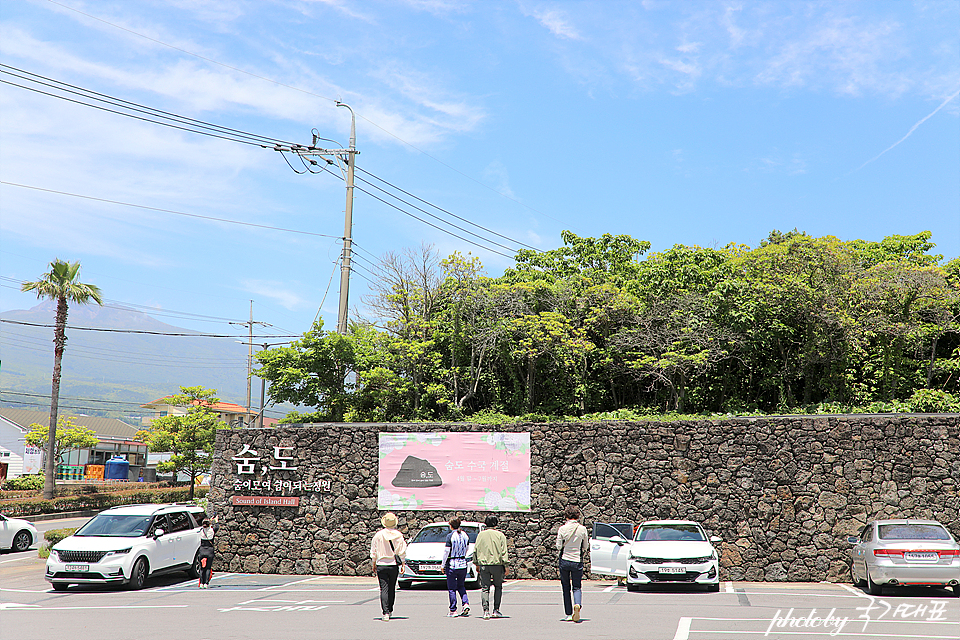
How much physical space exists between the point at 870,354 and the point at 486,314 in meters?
11.2

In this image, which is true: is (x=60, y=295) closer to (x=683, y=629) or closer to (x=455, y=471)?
(x=455, y=471)

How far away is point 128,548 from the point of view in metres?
15.8

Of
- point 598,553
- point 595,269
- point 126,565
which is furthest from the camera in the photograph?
point 595,269

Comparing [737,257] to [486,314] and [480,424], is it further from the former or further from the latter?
[480,424]

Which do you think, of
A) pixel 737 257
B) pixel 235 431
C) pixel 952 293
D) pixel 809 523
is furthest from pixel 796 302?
pixel 235 431

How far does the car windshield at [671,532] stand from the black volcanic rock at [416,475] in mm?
5460

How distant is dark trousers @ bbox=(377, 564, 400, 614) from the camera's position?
11266 mm

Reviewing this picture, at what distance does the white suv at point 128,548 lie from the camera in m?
15.5

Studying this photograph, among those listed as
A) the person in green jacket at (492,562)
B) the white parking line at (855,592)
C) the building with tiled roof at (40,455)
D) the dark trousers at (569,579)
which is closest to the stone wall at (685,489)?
the white parking line at (855,592)

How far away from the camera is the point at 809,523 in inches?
680

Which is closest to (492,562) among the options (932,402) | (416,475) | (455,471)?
(455,471)

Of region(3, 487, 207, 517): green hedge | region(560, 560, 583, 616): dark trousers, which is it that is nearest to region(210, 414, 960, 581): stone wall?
region(560, 560, 583, 616): dark trousers

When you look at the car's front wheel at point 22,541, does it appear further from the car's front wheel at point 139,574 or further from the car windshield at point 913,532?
the car windshield at point 913,532

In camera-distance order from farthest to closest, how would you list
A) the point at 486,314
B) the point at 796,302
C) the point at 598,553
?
the point at 486,314 → the point at 796,302 → the point at 598,553
